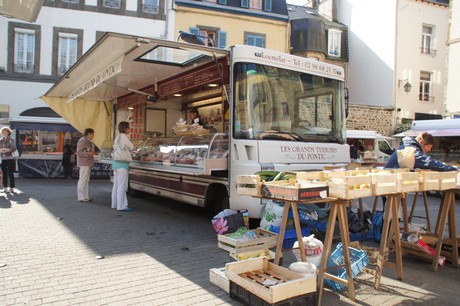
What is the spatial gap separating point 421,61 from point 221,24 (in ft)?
40.7

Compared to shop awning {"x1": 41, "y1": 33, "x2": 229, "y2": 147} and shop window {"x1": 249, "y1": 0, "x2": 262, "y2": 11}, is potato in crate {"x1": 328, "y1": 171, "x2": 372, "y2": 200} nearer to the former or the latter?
Result: shop awning {"x1": 41, "y1": 33, "x2": 229, "y2": 147}

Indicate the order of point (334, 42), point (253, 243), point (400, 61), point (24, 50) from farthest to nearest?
point (334, 42)
point (400, 61)
point (24, 50)
point (253, 243)

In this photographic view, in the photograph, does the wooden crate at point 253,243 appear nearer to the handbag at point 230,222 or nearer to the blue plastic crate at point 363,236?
the handbag at point 230,222

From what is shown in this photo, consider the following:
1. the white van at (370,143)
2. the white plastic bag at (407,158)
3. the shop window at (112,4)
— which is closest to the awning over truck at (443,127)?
the white van at (370,143)

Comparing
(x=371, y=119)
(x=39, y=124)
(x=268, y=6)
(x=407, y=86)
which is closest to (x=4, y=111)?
(x=39, y=124)

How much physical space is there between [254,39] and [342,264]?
61.2 ft

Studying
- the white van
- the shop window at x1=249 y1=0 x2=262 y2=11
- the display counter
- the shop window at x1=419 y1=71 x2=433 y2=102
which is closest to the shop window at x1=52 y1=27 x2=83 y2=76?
the display counter

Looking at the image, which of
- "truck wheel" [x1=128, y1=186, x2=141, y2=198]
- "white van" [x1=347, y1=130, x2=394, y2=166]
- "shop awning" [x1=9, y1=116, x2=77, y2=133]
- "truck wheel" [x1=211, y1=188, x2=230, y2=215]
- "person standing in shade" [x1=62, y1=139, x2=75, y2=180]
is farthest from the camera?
"white van" [x1=347, y1=130, x2=394, y2=166]

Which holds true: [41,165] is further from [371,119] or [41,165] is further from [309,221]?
[371,119]

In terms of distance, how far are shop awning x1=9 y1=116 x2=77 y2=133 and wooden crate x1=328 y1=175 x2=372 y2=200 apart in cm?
1340

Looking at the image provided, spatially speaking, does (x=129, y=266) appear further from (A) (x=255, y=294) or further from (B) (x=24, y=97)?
(B) (x=24, y=97)

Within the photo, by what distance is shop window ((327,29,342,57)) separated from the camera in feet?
83.3

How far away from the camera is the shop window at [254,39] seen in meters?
21.1

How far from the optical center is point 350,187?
3506mm
